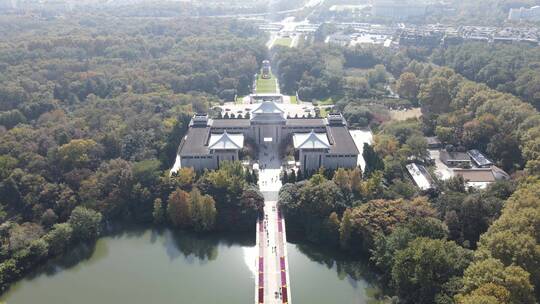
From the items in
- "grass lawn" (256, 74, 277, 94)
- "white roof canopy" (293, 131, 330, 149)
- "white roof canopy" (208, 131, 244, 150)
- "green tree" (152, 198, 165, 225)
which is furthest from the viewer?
"grass lawn" (256, 74, 277, 94)

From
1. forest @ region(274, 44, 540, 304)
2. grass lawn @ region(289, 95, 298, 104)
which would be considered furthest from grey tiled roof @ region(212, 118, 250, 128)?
grass lawn @ region(289, 95, 298, 104)

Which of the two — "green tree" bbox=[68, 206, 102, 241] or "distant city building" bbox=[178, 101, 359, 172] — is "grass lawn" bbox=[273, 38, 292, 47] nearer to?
"distant city building" bbox=[178, 101, 359, 172]

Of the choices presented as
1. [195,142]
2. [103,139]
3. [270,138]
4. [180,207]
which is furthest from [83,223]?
[270,138]

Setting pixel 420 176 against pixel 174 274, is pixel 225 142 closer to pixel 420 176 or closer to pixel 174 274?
pixel 174 274

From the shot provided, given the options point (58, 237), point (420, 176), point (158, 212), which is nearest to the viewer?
point (58, 237)

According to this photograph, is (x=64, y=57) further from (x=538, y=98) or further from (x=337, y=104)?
(x=538, y=98)
